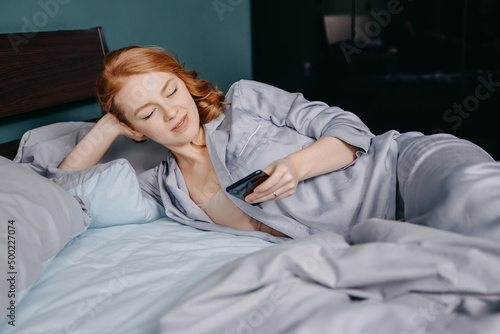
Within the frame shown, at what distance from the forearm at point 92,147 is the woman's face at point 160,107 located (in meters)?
0.19

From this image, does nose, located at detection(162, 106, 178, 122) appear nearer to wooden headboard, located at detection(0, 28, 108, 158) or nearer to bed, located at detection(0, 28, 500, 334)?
bed, located at detection(0, 28, 500, 334)

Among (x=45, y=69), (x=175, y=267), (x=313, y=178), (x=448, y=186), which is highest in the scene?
(x=45, y=69)

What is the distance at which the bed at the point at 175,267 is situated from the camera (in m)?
0.64

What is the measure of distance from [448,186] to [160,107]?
30.1 inches

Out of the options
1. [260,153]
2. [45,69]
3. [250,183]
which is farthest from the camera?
[45,69]

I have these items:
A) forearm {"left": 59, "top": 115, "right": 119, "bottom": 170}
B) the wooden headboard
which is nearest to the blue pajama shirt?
forearm {"left": 59, "top": 115, "right": 119, "bottom": 170}

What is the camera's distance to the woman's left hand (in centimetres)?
98

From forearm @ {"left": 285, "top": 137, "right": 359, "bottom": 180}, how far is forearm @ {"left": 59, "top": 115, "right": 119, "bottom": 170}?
65cm

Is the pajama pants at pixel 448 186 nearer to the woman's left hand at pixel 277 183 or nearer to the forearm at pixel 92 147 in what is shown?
the woman's left hand at pixel 277 183

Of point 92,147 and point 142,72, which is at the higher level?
point 142,72

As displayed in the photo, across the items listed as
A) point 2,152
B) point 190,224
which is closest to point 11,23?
point 2,152

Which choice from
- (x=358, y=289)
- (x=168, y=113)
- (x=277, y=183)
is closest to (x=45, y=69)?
(x=168, y=113)

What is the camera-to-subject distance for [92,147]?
1.41 meters

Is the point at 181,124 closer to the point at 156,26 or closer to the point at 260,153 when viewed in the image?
the point at 260,153
